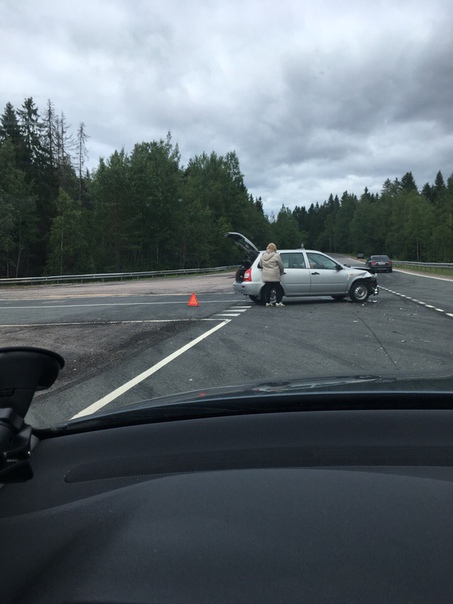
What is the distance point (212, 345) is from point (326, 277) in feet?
27.7

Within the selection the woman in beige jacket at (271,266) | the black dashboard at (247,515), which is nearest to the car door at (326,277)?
the woman in beige jacket at (271,266)

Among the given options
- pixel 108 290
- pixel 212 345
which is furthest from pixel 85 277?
pixel 212 345

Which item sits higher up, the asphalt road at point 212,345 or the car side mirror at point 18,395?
the car side mirror at point 18,395

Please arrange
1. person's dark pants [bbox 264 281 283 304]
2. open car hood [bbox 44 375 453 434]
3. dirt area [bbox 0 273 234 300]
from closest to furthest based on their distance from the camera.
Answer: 1. open car hood [bbox 44 375 453 434]
2. person's dark pants [bbox 264 281 283 304]
3. dirt area [bbox 0 273 234 300]

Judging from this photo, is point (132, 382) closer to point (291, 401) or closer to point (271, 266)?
point (291, 401)

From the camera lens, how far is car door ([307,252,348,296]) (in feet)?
54.9

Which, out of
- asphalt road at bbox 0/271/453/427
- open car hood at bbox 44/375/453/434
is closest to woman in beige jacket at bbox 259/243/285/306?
asphalt road at bbox 0/271/453/427

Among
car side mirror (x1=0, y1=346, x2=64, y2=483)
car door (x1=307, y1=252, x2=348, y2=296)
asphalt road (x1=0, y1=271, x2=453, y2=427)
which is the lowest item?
asphalt road (x1=0, y1=271, x2=453, y2=427)

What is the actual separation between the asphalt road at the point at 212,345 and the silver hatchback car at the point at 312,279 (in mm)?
734

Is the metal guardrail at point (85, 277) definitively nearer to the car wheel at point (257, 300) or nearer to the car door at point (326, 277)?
the car wheel at point (257, 300)

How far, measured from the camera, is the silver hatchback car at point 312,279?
1652 centimetres

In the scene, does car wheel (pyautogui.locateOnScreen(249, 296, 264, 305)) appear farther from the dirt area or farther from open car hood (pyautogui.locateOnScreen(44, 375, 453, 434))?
open car hood (pyautogui.locateOnScreen(44, 375, 453, 434))

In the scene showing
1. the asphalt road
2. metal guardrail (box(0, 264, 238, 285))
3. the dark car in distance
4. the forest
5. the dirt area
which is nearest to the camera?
the asphalt road

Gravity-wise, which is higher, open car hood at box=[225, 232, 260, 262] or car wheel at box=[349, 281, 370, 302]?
open car hood at box=[225, 232, 260, 262]
